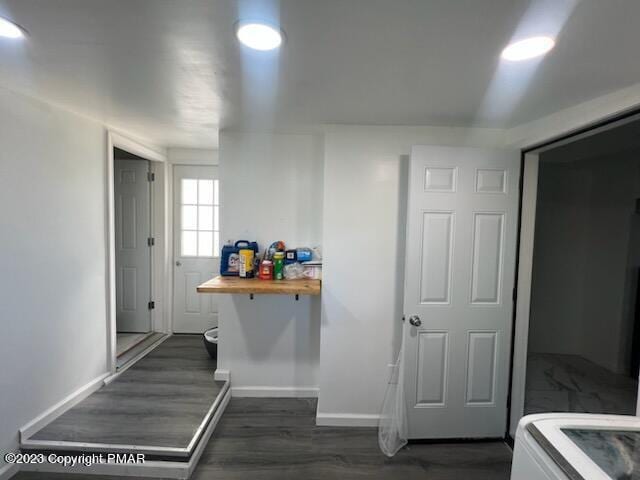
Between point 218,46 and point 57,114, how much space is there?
1610mm

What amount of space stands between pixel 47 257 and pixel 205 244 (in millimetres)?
1692

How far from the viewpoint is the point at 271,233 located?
102 inches

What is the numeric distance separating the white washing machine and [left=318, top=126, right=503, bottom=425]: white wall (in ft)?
3.98

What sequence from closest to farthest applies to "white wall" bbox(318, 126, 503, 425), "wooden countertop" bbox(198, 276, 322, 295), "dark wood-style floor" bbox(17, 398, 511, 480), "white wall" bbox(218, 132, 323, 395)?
"dark wood-style floor" bbox(17, 398, 511, 480) → "wooden countertop" bbox(198, 276, 322, 295) → "white wall" bbox(318, 126, 503, 425) → "white wall" bbox(218, 132, 323, 395)

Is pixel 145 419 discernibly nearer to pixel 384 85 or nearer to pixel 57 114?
pixel 57 114

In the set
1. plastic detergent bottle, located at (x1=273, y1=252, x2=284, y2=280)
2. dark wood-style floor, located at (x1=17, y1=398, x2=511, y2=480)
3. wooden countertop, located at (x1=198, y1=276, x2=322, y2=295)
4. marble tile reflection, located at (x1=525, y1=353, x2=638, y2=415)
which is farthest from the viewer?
marble tile reflection, located at (x1=525, y1=353, x2=638, y2=415)

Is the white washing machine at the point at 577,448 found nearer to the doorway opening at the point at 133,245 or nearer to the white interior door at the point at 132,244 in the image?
the doorway opening at the point at 133,245

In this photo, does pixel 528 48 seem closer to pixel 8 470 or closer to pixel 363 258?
pixel 363 258

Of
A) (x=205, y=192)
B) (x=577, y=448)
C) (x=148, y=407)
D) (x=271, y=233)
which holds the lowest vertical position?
(x=148, y=407)

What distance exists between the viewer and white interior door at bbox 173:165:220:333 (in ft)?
11.7

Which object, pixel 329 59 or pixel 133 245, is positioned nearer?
pixel 329 59

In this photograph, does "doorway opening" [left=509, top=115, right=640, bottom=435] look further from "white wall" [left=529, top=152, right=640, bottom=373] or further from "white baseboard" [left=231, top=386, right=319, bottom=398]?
"white baseboard" [left=231, top=386, right=319, bottom=398]

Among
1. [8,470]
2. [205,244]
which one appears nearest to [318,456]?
[8,470]

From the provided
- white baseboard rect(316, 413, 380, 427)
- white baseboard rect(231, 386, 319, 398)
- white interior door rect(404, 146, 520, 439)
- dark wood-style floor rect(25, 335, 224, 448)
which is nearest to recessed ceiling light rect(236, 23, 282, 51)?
white interior door rect(404, 146, 520, 439)
